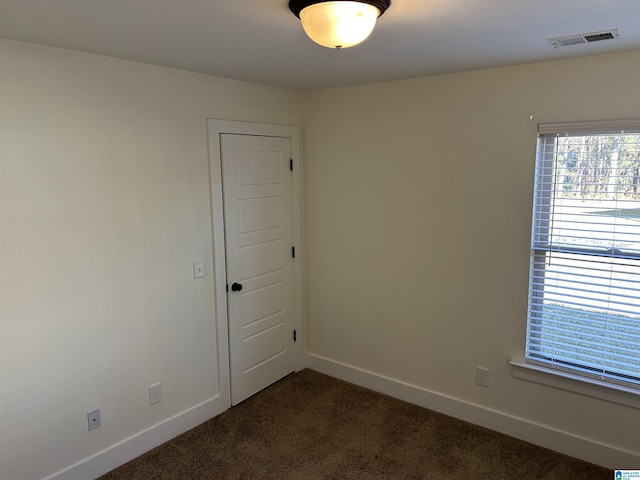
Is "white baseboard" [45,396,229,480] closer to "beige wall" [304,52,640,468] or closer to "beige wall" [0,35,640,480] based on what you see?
"beige wall" [0,35,640,480]

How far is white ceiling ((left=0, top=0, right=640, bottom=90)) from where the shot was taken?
1.70 meters

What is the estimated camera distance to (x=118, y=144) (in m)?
2.58

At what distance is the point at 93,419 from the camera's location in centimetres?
260

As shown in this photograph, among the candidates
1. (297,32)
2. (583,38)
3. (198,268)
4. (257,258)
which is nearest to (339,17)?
(297,32)

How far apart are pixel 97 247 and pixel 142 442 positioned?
1276mm

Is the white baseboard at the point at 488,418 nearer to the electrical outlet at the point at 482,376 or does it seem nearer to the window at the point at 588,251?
the electrical outlet at the point at 482,376

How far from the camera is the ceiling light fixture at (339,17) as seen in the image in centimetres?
156

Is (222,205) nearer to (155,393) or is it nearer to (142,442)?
(155,393)

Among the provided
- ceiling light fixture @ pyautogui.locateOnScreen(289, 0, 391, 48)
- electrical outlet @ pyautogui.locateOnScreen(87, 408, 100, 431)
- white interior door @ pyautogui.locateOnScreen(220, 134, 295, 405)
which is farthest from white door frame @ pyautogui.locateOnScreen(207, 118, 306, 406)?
ceiling light fixture @ pyautogui.locateOnScreen(289, 0, 391, 48)

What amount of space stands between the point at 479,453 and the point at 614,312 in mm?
1175

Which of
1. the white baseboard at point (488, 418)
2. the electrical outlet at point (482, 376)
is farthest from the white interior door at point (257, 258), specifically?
the electrical outlet at point (482, 376)

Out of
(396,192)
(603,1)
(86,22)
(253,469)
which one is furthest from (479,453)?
(86,22)

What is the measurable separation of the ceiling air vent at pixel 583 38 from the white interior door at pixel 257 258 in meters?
2.03

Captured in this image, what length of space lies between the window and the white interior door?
6.14ft
